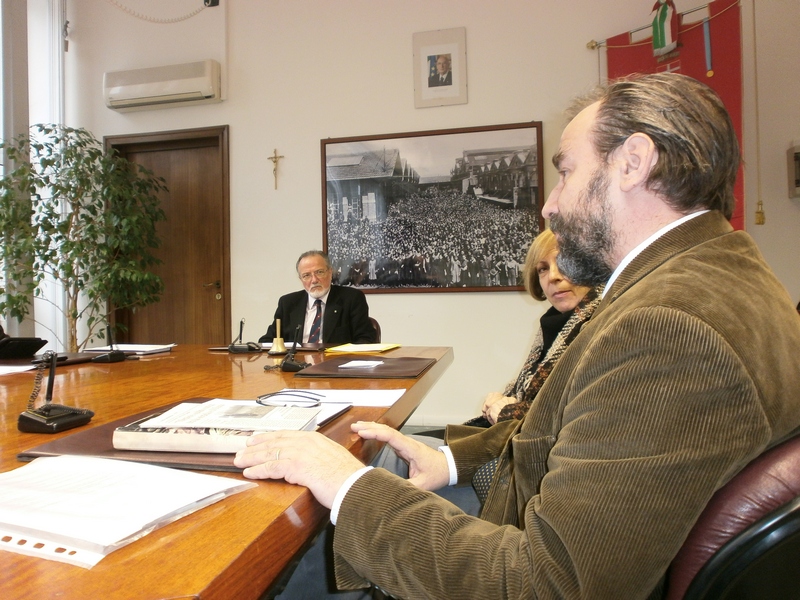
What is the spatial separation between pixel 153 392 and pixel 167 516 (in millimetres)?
871

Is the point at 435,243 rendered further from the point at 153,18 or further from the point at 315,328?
the point at 153,18

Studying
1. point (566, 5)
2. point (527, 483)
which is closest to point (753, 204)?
point (566, 5)

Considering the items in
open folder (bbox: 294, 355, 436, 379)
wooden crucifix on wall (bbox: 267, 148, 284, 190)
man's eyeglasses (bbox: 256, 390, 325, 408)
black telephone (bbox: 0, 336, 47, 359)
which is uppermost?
wooden crucifix on wall (bbox: 267, 148, 284, 190)

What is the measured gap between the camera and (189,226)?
460 centimetres

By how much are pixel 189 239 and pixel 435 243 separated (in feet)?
6.71

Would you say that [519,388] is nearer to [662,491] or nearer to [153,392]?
[153,392]

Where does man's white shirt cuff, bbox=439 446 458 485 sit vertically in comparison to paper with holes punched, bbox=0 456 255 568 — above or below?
below

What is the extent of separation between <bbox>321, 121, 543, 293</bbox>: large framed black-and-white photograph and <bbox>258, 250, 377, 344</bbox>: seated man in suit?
771mm

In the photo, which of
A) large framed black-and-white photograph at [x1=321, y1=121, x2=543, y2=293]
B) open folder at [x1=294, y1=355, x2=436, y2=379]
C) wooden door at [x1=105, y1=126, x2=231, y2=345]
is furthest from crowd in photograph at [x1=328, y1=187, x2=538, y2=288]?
open folder at [x1=294, y1=355, x2=436, y2=379]

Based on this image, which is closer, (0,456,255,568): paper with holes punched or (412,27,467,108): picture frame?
(0,456,255,568): paper with holes punched

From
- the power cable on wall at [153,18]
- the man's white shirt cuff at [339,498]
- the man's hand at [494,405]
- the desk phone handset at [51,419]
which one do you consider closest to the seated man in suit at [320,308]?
the man's hand at [494,405]

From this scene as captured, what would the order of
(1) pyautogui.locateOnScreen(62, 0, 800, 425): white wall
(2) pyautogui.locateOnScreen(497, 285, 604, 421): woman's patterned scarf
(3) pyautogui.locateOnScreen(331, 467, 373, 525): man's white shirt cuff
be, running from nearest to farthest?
(3) pyautogui.locateOnScreen(331, 467, 373, 525): man's white shirt cuff < (2) pyautogui.locateOnScreen(497, 285, 604, 421): woman's patterned scarf < (1) pyautogui.locateOnScreen(62, 0, 800, 425): white wall

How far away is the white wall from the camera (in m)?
3.54

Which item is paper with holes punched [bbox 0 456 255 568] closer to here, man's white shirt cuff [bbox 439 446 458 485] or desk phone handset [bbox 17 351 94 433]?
desk phone handset [bbox 17 351 94 433]
